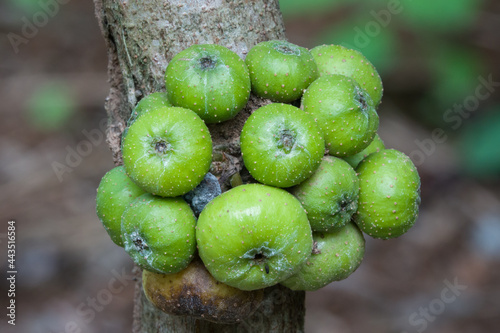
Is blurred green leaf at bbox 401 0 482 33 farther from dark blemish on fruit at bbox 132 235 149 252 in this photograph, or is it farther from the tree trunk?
dark blemish on fruit at bbox 132 235 149 252

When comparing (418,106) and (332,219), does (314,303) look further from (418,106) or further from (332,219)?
(332,219)

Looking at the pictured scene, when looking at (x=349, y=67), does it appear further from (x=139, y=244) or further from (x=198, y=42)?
Answer: (x=139, y=244)

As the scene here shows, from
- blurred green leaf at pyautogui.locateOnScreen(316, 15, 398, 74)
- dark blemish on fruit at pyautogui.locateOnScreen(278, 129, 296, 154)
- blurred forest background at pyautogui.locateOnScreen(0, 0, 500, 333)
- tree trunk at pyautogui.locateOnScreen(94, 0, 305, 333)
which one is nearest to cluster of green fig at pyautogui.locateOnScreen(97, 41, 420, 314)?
dark blemish on fruit at pyautogui.locateOnScreen(278, 129, 296, 154)

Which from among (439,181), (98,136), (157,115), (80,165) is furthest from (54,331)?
(439,181)

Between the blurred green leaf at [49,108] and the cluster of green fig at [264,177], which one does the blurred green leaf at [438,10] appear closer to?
the cluster of green fig at [264,177]

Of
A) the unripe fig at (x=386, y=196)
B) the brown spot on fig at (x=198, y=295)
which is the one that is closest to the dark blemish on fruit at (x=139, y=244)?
the brown spot on fig at (x=198, y=295)

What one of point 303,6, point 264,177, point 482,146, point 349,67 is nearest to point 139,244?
point 264,177

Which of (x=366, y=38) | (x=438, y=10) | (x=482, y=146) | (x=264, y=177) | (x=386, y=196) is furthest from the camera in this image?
(x=482, y=146)
